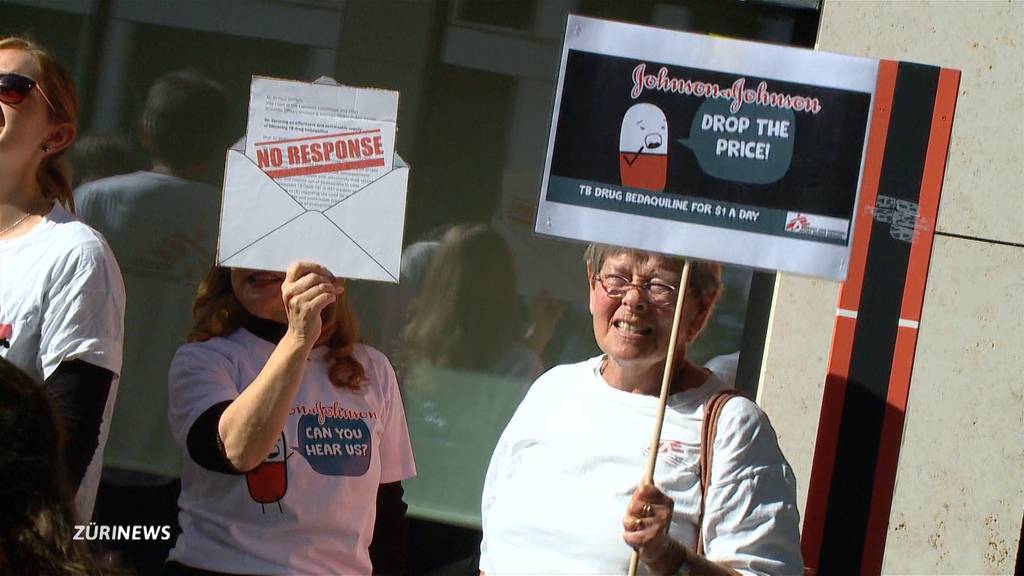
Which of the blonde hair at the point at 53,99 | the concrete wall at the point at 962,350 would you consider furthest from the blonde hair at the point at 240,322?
the concrete wall at the point at 962,350

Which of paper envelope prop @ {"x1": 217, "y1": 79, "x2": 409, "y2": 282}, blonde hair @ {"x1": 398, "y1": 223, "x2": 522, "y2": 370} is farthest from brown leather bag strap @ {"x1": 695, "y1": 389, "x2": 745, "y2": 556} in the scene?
blonde hair @ {"x1": 398, "y1": 223, "x2": 522, "y2": 370}

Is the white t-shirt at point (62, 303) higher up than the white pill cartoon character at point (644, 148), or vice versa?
the white pill cartoon character at point (644, 148)

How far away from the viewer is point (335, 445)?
3596mm

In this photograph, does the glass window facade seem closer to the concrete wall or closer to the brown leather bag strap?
the concrete wall

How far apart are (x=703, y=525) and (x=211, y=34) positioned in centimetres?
288

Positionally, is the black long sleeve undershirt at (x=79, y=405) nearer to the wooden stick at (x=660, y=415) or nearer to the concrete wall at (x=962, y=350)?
the wooden stick at (x=660, y=415)

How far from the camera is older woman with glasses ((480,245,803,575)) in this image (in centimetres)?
310

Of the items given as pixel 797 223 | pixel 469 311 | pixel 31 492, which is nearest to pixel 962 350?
pixel 797 223

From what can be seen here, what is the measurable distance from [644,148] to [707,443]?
756 mm

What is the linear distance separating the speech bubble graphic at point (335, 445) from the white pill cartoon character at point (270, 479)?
68 mm

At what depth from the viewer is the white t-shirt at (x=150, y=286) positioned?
4930 mm

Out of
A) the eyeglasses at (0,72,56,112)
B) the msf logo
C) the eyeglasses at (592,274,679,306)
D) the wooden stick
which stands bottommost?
the wooden stick

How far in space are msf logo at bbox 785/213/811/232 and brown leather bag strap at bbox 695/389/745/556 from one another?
444 millimetres

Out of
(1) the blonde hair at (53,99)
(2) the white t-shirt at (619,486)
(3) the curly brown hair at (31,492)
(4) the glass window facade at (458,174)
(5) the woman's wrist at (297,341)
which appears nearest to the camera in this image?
(3) the curly brown hair at (31,492)
